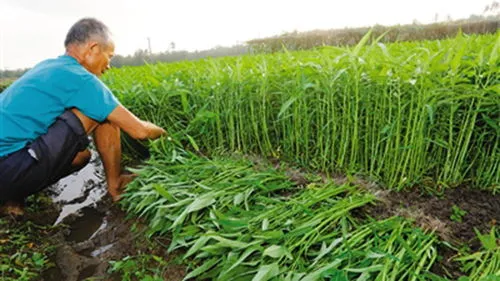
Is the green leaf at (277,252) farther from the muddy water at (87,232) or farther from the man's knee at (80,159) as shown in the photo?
the man's knee at (80,159)

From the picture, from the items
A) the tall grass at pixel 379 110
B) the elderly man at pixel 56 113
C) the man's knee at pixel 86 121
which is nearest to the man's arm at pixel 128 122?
the elderly man at pixel 56 113

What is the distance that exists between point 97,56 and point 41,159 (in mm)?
663

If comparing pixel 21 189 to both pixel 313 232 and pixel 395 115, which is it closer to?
pixel 313 232

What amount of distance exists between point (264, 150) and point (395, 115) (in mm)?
861

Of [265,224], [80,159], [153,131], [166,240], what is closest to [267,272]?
[265,224]

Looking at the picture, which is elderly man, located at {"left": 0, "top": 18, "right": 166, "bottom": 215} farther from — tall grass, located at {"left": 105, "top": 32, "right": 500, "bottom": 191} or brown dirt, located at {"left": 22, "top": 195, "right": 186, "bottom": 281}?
tall grass, located at {"left": 105, "top": 32, "right": 500, "bottom": 191}

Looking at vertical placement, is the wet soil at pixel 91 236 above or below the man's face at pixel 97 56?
below

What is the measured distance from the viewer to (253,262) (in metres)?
1.31

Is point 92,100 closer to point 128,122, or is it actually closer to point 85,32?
point 128,122

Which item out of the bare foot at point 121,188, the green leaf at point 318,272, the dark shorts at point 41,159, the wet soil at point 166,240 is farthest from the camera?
the bare foot at point 121,188

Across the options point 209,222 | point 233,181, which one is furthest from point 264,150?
point 209,222

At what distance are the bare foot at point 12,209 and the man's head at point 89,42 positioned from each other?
0.96 metres

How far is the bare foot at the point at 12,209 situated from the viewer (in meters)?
2.27

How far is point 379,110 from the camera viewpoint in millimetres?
1747
